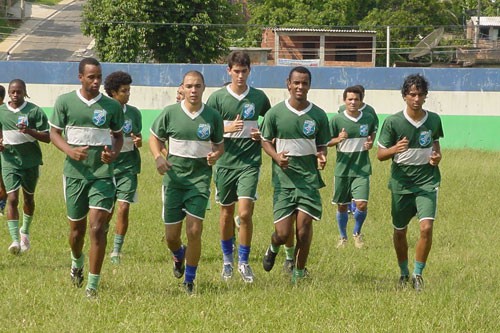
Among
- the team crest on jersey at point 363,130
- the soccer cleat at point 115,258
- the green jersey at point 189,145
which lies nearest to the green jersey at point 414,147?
the green jersey at point 189,145

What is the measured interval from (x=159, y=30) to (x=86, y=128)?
3460 centimetres

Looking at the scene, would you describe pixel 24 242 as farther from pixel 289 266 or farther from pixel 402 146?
pixel 402 146

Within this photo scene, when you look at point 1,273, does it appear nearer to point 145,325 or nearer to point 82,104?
point 82,104

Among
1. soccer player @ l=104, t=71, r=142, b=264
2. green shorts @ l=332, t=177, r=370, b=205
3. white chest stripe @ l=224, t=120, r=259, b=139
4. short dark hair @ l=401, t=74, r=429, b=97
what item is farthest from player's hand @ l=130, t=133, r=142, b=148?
short dark hair @ l=401, t=74, r=429, b=97

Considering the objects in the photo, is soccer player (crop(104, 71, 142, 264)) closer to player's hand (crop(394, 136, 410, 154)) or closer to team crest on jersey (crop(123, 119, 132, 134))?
team crest on jersey (crop(123, 119, 132, 134))

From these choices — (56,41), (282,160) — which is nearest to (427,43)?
(56,41)

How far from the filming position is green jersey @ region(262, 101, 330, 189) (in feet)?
31.9

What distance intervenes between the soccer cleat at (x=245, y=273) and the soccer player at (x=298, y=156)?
0.48 m

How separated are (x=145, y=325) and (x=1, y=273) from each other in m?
3.38

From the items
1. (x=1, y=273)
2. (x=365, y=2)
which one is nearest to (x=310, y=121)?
(x=1, y=273)

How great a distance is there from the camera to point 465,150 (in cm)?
2545

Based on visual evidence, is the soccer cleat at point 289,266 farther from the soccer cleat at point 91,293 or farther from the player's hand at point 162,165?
the soccer cleat at point 91,293

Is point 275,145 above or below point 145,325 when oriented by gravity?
above

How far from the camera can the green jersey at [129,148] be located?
1173cm
